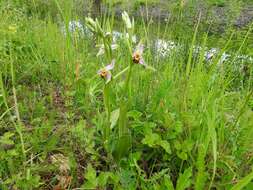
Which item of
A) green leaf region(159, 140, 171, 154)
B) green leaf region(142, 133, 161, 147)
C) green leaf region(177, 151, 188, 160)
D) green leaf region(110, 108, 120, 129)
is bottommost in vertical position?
green leaf region(177, 151, 188, 160)

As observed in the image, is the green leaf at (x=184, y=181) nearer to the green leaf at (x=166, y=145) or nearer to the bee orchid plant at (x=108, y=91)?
the green leaf at (x=166, y=145)

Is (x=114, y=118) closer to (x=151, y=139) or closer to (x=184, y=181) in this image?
(x=151, y=139)

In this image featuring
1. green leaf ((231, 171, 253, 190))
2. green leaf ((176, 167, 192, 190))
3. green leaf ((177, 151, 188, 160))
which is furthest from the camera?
green leaf ((177, 151, 188, 160))

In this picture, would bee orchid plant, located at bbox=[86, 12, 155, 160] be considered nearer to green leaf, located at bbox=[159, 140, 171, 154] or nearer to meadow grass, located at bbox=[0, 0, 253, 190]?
meadow grass, located at bbox=[0, 0, 253, 190]

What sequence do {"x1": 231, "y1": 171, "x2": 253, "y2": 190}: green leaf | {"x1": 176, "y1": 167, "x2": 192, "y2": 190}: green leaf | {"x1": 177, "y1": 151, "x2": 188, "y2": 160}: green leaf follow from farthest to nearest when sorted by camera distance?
{"x1": 177, "y1": 151, "x2": 188, "y2": 160}: green leaf → {"x1": 176, "y1": 167, "x2": 192, "y2": 190}: green leaf → {"x1": 231, "y1": 171, "x2": 253, "y2": 190}: green leaf

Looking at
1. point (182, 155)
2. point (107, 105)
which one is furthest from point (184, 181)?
point (107, 105)

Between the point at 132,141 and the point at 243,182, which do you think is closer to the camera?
the point at 243,182

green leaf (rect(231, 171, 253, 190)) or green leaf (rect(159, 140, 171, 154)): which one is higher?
green leaf (rect(231, 171, 253, 190))

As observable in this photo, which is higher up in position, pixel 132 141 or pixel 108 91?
pixel 108 91

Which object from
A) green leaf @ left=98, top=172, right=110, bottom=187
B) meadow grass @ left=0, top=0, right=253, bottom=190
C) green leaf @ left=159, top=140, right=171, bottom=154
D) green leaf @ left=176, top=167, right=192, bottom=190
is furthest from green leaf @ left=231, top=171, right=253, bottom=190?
green leaf @ left=98, top=172, right=110, bottom=187

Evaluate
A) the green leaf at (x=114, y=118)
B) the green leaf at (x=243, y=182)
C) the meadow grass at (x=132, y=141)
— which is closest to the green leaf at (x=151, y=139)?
the meadow grass at (x=132, y=141)

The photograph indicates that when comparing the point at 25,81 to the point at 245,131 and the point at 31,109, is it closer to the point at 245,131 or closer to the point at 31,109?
the point at 31,109

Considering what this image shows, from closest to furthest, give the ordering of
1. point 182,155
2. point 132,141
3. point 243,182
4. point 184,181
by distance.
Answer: point 243,182, point 184,181, point 182,155, point 132,141

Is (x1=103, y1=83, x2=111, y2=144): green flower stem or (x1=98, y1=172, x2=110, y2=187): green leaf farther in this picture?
(x1=103, y1=83, x2=111, y2=144): green flower stem
